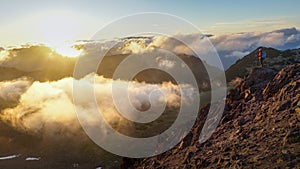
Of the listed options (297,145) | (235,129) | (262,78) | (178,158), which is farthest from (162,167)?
(262,78)

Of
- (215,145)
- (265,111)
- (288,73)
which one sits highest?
(288,73)

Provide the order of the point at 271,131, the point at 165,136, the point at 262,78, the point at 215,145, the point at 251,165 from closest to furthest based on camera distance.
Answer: the point at 251,165
the point at 271,131
the point at 215,145
the point at 262,78
the point at 165,136

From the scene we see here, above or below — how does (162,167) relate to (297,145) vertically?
below

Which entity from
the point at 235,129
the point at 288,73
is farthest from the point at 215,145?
the point at 288,73

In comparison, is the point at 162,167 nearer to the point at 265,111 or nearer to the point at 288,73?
the point at 265,111

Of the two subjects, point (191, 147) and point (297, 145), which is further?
point (191, 147)

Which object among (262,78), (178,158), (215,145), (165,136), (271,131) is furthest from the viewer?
(165,136)
